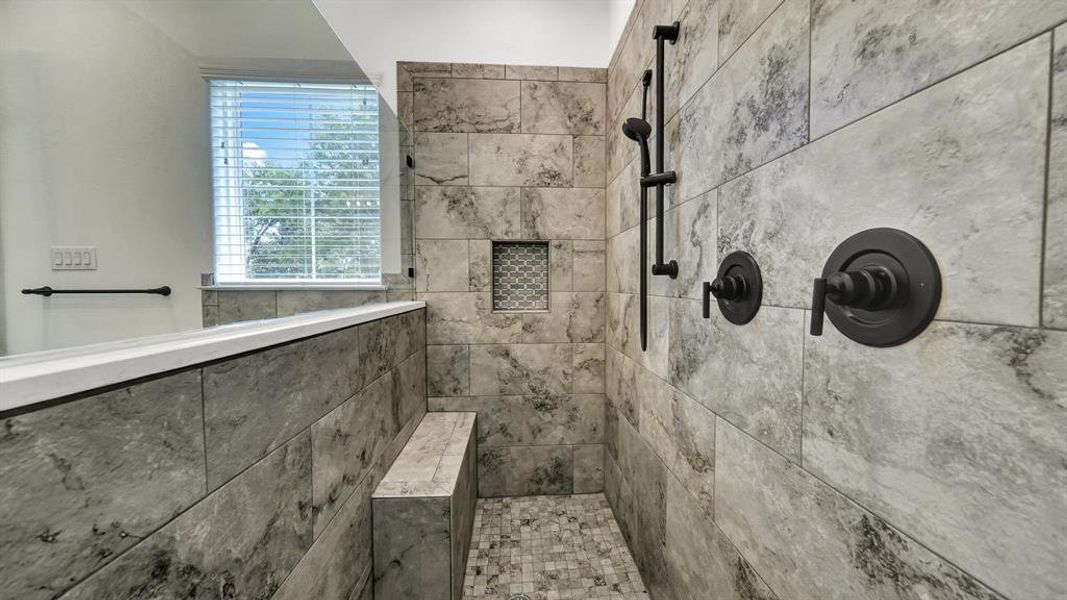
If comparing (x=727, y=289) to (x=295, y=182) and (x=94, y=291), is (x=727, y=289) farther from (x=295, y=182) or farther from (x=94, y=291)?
(x=295, y=182)

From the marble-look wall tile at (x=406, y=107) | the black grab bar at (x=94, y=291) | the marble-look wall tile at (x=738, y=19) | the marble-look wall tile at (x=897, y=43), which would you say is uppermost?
the marble-look wall tile at (x=406, y=107)

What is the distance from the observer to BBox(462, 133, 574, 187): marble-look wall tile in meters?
2.03

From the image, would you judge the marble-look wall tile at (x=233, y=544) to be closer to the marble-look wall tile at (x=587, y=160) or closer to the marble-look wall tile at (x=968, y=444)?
the marble-look wall tile at (x=968, y=444)

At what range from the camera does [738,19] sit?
0.83 m

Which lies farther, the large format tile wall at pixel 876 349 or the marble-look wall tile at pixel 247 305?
the marble-look wall tile at pixel 247 305

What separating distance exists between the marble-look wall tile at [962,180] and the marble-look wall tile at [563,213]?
1476 mm

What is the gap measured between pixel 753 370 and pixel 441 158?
1924 millimetres

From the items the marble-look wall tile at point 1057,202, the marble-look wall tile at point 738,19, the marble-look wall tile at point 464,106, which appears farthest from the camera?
the marble-look wall tile at point 464,106

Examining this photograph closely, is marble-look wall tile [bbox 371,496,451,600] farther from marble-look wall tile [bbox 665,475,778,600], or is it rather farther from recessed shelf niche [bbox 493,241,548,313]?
recessed shelf niche [bbox 493,241,548,313]

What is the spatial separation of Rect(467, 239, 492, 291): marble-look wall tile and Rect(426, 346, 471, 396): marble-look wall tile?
40 cm

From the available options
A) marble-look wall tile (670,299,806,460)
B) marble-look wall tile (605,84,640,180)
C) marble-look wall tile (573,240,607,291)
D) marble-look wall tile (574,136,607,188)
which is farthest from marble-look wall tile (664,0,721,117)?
marble-look wall tile (573,240,607,291)

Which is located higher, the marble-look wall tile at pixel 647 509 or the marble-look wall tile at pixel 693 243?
the marble-look wall tile at pixel 693 243

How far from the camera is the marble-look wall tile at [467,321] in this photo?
2062 millimetres

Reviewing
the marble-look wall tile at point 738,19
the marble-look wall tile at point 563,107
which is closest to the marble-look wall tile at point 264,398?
the marble-look wall tile at point 738,19
